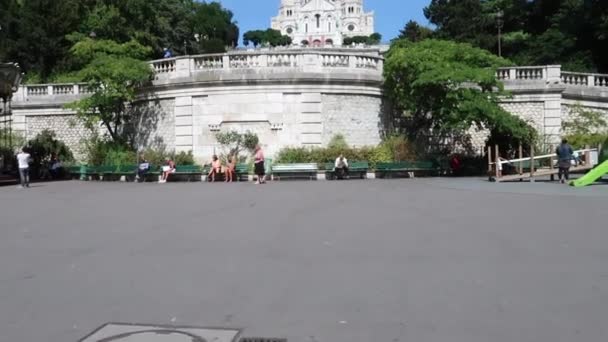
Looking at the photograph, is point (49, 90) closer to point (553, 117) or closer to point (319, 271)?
point (553, 117)

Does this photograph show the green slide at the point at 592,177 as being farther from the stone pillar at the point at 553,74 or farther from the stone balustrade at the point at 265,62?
the stone balustrade at the point at 265,62

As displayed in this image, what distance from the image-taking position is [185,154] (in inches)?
1091

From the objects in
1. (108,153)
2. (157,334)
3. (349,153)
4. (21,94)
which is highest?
(21,94)

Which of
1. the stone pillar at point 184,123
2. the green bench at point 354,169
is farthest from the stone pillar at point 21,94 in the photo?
the green bench at point 354,169

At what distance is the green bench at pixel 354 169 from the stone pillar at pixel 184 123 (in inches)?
258

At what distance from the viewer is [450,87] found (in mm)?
26125

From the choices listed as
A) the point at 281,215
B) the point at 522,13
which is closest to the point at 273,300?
the point at 281,215

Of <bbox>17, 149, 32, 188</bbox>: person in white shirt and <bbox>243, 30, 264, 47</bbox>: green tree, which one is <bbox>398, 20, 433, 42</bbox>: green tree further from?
<bbox>243, 30, 264, 47</bbox>: green tree

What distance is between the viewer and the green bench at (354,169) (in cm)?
2641

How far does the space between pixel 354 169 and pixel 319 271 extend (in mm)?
19136

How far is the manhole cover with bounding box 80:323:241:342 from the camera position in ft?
17.0

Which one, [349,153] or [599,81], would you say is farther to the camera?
[599,81]

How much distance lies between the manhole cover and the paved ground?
0.53ft

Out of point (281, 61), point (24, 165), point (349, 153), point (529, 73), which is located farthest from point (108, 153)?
point (529, 73)
